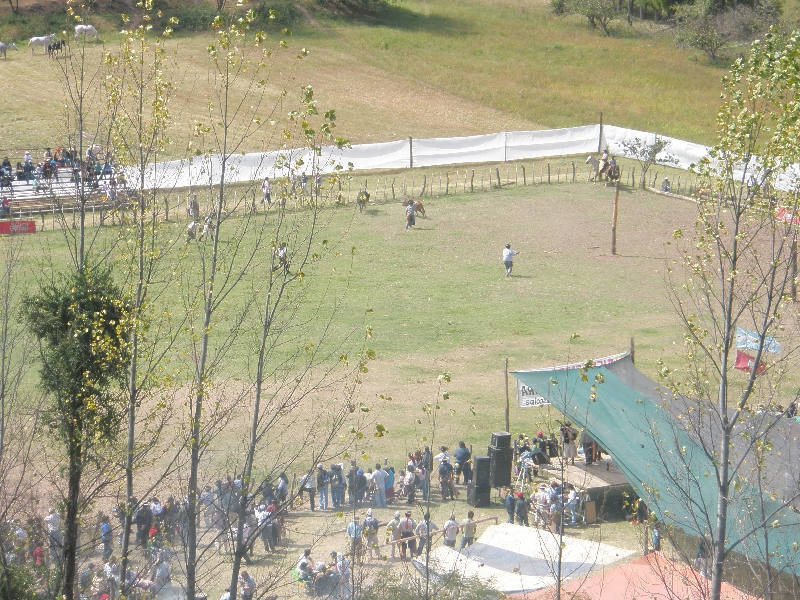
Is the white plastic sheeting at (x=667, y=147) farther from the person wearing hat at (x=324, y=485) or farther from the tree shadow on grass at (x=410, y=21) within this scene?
the person wearing hat at (x=324, y=485)

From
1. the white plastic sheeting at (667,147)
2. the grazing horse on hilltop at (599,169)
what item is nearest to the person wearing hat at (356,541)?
the grazing horse on hilltop at (599,169)

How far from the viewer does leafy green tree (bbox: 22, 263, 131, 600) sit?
36.1 feet

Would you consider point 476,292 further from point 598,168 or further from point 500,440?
point 598,168

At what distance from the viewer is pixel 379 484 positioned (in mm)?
18719

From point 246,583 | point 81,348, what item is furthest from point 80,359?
point 246,583

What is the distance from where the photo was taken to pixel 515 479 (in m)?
20.1

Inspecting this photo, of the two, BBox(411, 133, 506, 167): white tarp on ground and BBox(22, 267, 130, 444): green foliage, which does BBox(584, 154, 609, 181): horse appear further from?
BBox(22, 267, 130, 444): green foliage

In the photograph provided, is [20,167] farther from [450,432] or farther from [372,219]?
[450,432]

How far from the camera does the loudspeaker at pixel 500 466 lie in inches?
757

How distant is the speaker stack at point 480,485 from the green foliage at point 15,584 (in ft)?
33.0

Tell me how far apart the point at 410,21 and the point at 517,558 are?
65055 mm

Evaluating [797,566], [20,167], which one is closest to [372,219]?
[20,167]

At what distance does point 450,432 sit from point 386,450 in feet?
6.08

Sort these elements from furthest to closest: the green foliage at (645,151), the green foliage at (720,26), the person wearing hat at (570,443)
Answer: the green foliage at (720,26) < the green foliage at (645,151) < the person wearing hat at (570,443)
